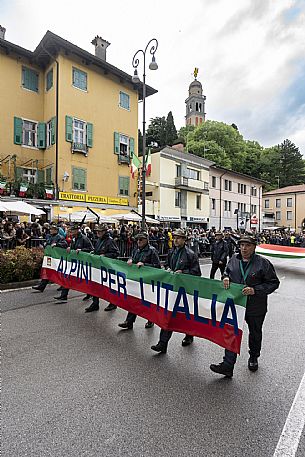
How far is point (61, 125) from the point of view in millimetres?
22531

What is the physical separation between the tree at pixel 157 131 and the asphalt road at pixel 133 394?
176 ft

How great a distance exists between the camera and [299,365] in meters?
4.24

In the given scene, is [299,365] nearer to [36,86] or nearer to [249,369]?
[249,369]

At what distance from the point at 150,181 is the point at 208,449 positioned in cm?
3041

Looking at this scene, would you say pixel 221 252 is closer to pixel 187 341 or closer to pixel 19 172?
pixel 187 341

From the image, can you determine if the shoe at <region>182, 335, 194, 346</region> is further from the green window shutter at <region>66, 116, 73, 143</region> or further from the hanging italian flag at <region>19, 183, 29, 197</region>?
the green window shutter at <region>66, 116, 73, 143</region>

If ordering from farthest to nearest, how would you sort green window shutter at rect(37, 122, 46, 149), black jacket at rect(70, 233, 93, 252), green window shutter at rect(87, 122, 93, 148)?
green window shutter at rect(87, 122, 93, 148)
green window shutter at rect(37, 122, 46, 149)
black jacket at rect(70, 233, 93, 252)

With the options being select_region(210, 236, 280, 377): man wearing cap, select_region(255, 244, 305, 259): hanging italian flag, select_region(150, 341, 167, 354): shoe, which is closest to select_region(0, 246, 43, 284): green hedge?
select_region(150, 341, 167, 354): shoe

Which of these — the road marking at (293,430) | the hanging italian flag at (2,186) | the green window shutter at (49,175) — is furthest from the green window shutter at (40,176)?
the road marking at (293,430)

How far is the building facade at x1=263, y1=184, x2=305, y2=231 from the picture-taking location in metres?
60.2

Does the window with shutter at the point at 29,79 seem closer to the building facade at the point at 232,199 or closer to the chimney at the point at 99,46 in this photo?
the chimney at the point at 99,46

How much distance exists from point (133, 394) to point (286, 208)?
212 ft

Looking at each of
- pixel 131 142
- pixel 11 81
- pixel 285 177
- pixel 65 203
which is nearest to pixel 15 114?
pixel 11 81

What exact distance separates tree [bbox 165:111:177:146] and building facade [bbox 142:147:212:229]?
2180 centimetres
